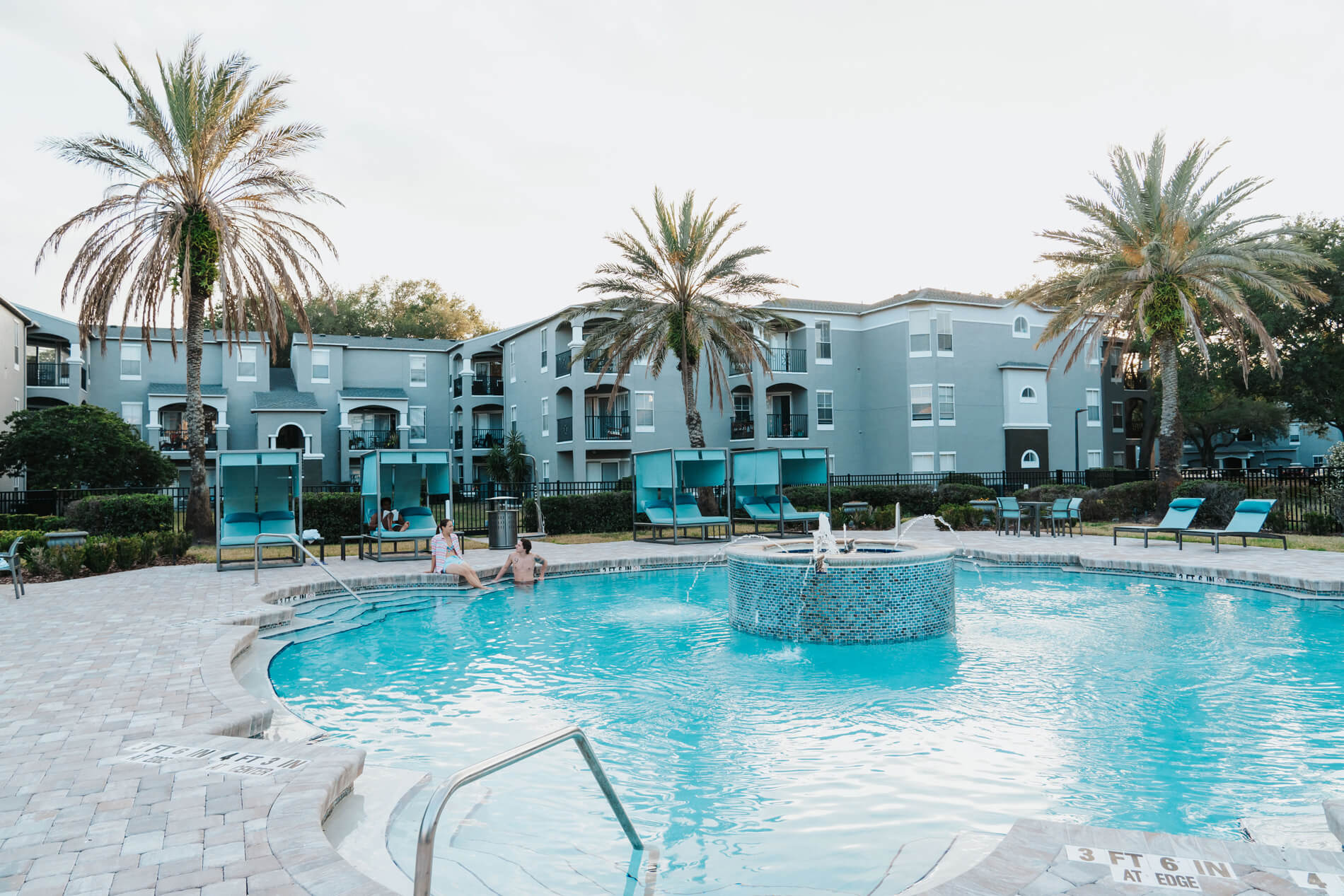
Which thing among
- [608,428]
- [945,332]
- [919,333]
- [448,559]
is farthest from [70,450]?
[945,332]

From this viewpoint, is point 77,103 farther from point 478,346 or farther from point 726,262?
point 478,346

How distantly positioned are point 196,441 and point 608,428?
18.0 m

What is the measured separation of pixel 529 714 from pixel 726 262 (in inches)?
768

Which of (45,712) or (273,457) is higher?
(273,457)

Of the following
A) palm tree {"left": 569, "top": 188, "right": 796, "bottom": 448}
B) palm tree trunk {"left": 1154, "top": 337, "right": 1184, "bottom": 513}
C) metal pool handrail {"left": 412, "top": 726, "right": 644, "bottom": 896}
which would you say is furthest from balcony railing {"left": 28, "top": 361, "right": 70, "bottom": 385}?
palm tree trunk {"left": 1154, "top": 337, "right": 1184, "bottom": 513}

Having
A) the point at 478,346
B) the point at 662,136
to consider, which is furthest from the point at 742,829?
the point at 478,346

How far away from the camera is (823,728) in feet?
20.2

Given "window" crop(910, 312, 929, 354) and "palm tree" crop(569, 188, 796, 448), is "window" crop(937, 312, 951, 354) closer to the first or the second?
"window" crop(910, 312, 929, 354)

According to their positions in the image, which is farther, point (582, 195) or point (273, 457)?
point (582, 195)

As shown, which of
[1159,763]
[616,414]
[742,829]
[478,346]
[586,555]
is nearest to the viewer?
[742,829]

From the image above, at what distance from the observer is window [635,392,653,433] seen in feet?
113

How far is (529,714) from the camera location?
6.58 metres

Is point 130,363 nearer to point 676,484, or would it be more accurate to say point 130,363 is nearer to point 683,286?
point 683,286

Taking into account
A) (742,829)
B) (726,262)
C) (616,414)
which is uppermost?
(726,262)
